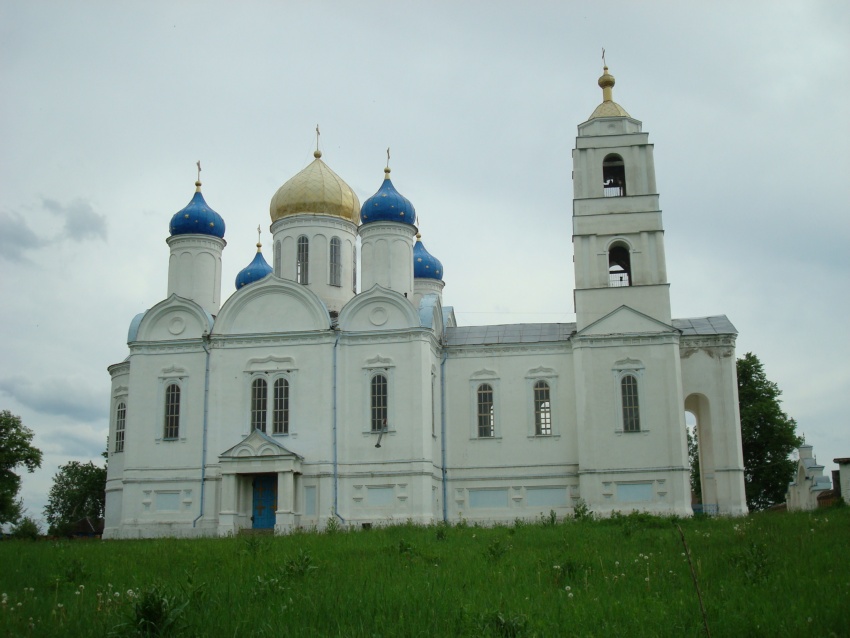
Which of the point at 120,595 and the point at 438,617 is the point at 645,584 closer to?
the point at 438,617

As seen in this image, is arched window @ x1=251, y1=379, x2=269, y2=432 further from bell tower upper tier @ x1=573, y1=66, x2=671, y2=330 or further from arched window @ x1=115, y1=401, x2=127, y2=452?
bell tower upper tier @ x1=573, y1=66, x2=671, y2=330

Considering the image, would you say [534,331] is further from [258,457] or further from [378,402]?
[258,457]

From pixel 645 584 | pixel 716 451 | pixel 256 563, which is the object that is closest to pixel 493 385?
pixel 716 451

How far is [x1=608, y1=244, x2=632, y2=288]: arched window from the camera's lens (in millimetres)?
28172

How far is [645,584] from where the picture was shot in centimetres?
964

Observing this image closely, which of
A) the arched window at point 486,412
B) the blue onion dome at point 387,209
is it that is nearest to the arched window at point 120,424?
the blue onion dome at point 387,209

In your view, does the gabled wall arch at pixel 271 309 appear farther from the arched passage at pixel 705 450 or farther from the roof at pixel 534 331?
the arched passage at pixel 705 450

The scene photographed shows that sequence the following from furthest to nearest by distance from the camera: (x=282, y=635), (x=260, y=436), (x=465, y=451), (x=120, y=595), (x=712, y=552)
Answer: (x=465, y=451)
(x=260, y=436)
(x=712, y=552)
(x=120, y=595)
(x=282, y=635)

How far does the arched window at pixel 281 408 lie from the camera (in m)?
26.4

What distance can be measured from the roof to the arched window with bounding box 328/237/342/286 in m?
4.05

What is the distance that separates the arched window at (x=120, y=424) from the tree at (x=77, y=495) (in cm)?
1413

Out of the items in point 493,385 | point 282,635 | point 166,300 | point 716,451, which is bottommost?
point 282,635

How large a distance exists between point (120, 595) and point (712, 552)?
7129 mm

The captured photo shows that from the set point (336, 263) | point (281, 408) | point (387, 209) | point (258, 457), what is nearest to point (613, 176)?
point (387, 209)
